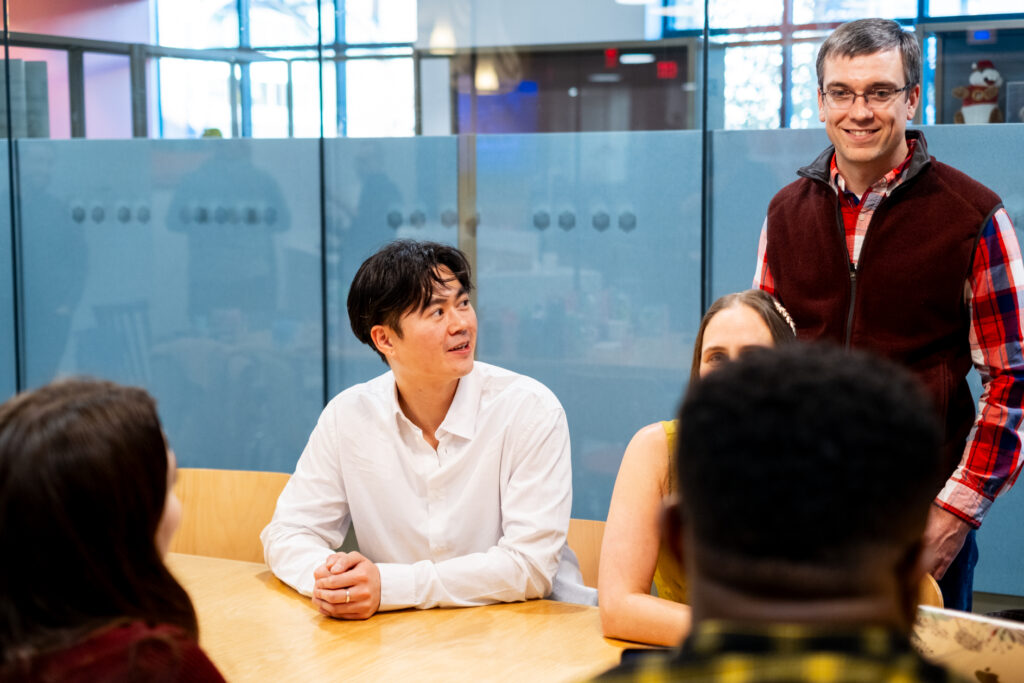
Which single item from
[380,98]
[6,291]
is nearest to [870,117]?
[380,98]

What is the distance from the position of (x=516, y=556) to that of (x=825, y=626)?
4.25ft

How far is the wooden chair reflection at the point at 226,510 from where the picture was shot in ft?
7.83

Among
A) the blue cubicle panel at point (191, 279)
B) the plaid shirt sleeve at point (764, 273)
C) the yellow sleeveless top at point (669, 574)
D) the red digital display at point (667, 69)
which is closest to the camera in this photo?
the yellow sleeveless top at point (669, 574)

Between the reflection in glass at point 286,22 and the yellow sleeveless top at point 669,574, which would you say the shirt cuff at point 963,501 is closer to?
the yellow sleeveless top at point 669,574

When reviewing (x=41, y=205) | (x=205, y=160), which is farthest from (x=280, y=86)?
(x=41, y=205)

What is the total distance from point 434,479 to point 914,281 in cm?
104

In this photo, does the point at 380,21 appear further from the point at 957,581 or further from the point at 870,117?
the point at 957,581

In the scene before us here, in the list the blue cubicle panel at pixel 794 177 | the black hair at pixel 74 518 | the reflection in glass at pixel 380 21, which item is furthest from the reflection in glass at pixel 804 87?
the black hair at pixel 74 518

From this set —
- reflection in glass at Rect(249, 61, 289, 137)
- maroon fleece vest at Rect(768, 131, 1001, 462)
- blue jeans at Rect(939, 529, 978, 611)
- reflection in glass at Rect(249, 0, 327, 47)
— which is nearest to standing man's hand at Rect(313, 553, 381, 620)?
maroon fleece vest at Rect(768, 131, 1001, 462)

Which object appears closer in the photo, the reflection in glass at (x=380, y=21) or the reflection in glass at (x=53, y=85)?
the reflection in glass at (x=380, y=21)

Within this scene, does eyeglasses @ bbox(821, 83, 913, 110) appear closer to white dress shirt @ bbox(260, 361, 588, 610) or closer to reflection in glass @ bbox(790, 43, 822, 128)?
white dress shirt @ bbox(260, 361, 588, 610)

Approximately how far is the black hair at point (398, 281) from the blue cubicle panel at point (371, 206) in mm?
1278

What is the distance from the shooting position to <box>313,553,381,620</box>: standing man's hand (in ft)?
5.63

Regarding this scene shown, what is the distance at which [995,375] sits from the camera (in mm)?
1960
